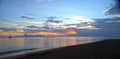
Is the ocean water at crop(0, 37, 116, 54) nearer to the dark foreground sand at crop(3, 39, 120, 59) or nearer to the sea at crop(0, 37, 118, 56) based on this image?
the sea at crop(0, 37, 118, 56)

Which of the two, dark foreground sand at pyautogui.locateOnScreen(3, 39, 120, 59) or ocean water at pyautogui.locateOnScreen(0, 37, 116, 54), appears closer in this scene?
dark foreground sand at pyautogui.locateOnScreen(3, 39, 120, 59)

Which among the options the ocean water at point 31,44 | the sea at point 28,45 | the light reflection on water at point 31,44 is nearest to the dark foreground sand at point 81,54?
the sea at point 28,45

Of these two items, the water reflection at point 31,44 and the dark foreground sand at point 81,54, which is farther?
the water reflection at point 31,44

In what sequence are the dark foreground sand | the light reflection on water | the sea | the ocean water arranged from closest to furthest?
the dark foreground sand → the sea → the ocean water → the light reflection on water

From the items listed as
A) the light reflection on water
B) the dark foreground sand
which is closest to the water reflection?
the light reflection on water

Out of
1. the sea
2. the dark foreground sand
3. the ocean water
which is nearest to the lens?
the dark foreground sand

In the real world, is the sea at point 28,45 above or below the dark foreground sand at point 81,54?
below

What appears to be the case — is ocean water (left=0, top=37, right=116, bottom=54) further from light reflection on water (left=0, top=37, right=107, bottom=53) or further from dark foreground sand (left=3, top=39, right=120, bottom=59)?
dark foreground sand (left=3, top=39, right=120, bottom=59)

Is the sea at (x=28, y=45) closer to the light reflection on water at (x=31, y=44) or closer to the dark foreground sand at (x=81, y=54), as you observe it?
the light reflection on water at (x=31, y=44)

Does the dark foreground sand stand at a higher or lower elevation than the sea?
higher

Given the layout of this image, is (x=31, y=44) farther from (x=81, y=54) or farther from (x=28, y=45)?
(x=81, y=54)

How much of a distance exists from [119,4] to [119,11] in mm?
299

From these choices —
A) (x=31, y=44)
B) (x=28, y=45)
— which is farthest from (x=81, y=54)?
(x=31, y=44)

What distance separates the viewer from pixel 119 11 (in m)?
4.36
